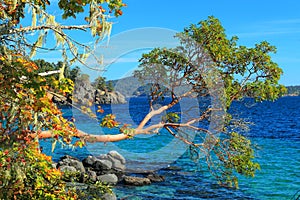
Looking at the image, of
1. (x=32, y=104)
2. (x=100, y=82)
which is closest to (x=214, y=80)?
(x=100, y=82)

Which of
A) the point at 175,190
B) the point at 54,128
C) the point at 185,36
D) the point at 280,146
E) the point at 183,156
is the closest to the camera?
the point at 54,128

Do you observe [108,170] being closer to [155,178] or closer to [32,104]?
[155,178]

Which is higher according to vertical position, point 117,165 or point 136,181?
point 117,165

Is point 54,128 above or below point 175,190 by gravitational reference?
above

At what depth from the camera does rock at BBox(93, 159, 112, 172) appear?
77.8ft

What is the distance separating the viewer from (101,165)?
23938 millimetres

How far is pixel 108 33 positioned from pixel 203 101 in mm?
6468

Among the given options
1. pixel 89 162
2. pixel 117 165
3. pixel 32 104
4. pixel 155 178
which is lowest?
pixel 155 178

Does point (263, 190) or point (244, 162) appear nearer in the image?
point (244, 162)

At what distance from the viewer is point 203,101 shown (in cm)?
1195

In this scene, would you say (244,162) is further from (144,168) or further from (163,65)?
(144,168)

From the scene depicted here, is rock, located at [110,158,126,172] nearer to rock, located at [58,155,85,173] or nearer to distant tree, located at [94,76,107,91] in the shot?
rock, located at [58,155,85,173]

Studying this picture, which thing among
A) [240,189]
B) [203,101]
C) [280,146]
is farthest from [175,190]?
[280,146]

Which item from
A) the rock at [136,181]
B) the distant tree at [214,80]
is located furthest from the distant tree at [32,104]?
the rock at [136,181]
